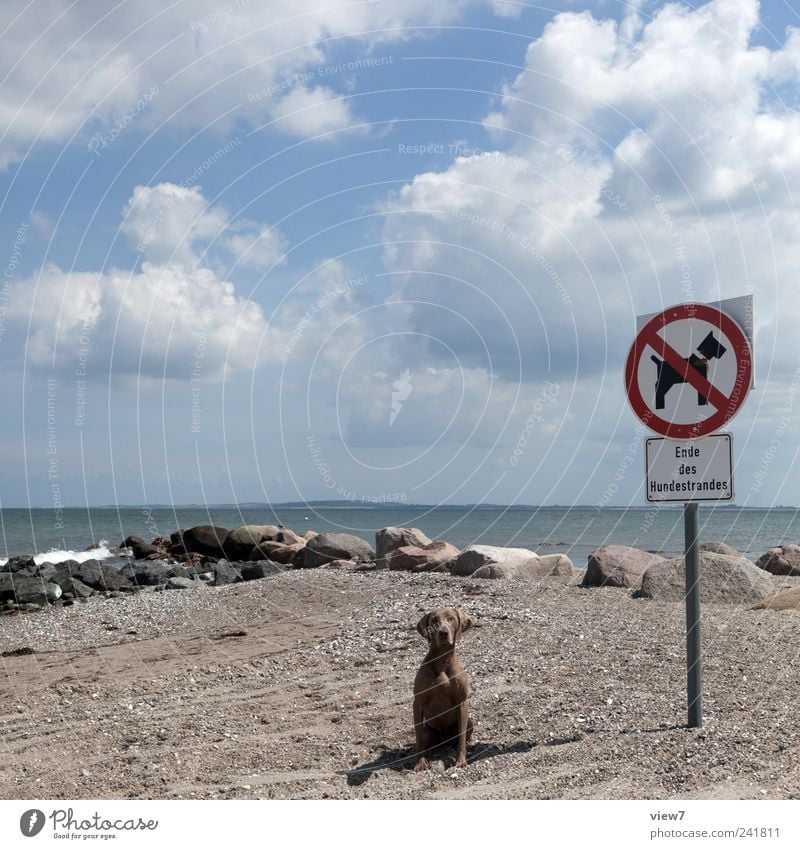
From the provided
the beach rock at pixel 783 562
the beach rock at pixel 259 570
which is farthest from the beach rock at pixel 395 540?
the beach rock at pixel 783 562

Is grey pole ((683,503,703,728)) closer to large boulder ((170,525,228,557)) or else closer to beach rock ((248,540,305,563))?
beach rock ((248,540,305,563))

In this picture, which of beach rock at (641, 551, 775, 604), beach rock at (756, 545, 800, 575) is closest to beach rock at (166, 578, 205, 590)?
beach rock at (641, 551, 775, 604)

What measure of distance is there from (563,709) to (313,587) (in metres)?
10.5

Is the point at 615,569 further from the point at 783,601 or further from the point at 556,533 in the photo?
the point at 556,533

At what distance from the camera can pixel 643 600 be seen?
1473cm

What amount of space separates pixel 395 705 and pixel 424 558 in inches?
446

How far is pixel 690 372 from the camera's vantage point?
730 centimetres

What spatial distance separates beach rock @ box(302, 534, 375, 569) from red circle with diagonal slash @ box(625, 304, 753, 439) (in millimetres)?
19453

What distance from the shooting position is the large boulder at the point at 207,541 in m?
39.6

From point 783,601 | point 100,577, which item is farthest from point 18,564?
point 783,601

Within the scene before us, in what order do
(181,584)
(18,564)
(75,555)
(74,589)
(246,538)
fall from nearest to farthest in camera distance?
(74,589), (181,584), (18,564), (246,538), (75,555)

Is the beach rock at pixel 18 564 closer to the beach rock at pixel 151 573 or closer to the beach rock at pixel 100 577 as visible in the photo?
the beach rock at pixel 151 573

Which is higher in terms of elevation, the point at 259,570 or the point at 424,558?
the point at 424,558

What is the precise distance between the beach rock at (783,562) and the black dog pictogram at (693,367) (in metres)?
19.2
